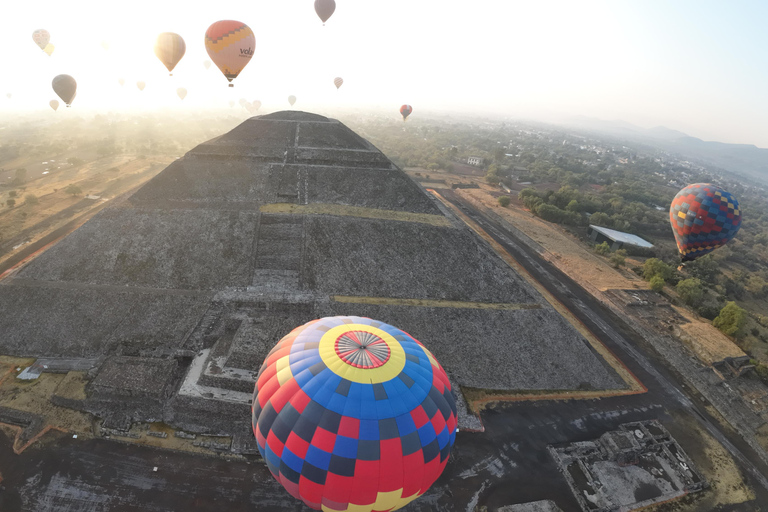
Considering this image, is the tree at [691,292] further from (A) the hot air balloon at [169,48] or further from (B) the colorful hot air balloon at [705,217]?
(A) the hot air balloon at [169,48]

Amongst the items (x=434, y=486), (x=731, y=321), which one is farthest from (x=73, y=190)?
(x=731, y=321)

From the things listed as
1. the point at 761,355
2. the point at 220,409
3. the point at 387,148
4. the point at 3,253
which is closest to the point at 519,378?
the point at 220,409

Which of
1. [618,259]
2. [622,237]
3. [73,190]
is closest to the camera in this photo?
[618,259]

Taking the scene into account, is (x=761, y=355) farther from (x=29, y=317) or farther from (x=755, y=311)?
(x=29, y=317)

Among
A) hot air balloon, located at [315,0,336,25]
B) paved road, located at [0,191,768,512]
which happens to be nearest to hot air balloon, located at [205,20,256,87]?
hot air balloon, located at [315,0,336,25]

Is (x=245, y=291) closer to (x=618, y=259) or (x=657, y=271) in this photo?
(x=618, y=259)

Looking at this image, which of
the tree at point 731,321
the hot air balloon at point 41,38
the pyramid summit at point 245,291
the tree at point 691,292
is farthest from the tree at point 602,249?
the hot air balloon at point 41,38
